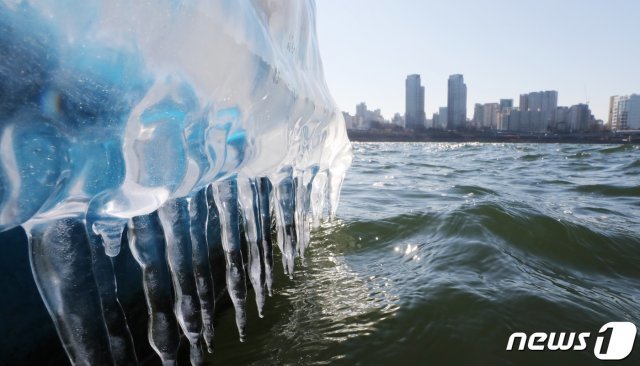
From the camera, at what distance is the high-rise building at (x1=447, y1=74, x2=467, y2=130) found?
98.9 metres

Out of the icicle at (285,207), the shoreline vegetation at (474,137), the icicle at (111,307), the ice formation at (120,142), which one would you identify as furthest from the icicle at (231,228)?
the shoreline vegetation at (474,137)

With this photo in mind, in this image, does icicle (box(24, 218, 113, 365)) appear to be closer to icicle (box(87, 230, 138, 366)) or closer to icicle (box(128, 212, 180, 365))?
icicle (box(87, 230, 138, 366))

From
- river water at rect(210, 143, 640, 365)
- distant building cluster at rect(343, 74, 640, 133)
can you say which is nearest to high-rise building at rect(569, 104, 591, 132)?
distant building cluster at rect(343, 74, 640, 133)

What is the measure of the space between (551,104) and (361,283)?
118069 mm

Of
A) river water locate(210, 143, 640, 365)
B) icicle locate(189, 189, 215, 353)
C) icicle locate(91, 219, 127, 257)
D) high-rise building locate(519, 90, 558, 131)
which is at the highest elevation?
high-rise building locate(519, 90, 558, 131)

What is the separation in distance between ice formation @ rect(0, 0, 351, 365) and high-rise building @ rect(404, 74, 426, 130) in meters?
99.5

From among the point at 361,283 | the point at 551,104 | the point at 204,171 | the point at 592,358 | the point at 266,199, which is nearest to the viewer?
the point at 204,171

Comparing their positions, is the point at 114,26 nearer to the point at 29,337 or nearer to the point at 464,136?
the point at 29,337

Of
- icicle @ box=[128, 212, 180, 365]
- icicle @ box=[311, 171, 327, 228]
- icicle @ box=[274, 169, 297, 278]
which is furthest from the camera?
icicle @ box=[311, 171, 327, 228]

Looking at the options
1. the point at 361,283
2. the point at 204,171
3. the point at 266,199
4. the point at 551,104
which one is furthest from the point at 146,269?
the point at 551,104

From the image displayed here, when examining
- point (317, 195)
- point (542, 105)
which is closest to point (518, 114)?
point (542, 105)

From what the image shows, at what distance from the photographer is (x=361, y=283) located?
3.45m

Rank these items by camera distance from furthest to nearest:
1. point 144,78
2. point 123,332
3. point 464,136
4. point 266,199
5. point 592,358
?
point 464,136, point 266,199, point 592,358, point 123,332, point 144,78

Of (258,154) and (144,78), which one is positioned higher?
(144,78)
